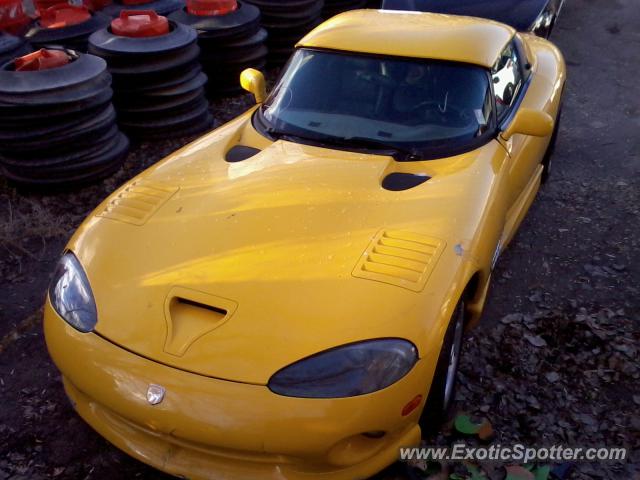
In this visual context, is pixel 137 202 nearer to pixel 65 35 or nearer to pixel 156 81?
pixel 156 81

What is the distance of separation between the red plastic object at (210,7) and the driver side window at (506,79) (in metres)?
3.10

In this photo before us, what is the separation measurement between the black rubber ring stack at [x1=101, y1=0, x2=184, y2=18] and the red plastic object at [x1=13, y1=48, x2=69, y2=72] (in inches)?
73.5

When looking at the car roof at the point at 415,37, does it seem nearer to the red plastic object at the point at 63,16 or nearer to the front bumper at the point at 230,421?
the front bumper at the point at 230,421

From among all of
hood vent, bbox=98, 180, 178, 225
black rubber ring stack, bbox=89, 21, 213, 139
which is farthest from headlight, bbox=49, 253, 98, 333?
black rubber ring stack, bbox=89, 21, 213, 139

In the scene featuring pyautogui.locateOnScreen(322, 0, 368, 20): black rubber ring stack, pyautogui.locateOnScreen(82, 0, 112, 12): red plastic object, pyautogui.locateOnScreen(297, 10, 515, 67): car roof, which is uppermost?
pyautogui.locateOnScreen(297, 10, 515, 67): car roof

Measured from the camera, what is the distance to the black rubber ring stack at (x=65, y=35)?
5375mm

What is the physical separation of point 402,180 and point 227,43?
12.2ft

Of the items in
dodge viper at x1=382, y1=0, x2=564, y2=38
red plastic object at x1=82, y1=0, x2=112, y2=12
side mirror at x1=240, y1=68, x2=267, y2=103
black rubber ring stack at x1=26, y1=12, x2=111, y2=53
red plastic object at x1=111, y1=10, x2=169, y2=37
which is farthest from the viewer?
red plastic object at x1=82, y1=0, x2=112, y2=12

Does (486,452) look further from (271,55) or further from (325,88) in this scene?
(271,55)

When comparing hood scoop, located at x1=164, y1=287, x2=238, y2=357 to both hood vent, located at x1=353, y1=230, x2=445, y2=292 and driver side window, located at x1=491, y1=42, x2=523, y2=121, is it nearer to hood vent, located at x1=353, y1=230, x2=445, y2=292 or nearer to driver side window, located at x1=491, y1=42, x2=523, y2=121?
hood vent, located at x1=353, y1=230, x2=445, y2=292

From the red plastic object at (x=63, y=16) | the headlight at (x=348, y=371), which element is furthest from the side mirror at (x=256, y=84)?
the red plastic object at (x=63, y=16)

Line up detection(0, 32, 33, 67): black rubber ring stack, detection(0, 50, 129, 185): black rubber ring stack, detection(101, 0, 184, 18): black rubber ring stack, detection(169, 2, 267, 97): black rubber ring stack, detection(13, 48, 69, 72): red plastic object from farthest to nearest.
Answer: detection(101, 0, 184, 18): black rubber ring stack < detection(169, 2, 267, 97): black rubber ring stack < detection(0, 32, 33, 67): black rubber ring stack < detection(13, 48, 69, 72): red plastic object < detection(0, 50, 129, 185): black rubber ring stack

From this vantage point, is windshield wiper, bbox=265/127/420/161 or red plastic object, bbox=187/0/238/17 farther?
red plastic object, bbox=187/0/238/17

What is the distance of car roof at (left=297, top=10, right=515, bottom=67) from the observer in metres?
3.24
